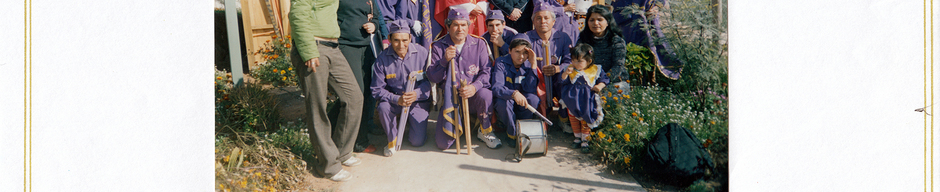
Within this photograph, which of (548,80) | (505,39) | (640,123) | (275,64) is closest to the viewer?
(275,64)

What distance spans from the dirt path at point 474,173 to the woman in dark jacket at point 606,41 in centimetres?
81

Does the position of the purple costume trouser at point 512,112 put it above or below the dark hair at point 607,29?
below

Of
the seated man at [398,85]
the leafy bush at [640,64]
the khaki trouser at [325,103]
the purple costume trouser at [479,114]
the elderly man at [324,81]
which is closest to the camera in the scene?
the elderly man at [324,81]

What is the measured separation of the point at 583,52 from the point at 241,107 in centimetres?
268

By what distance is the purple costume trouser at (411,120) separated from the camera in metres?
3.62

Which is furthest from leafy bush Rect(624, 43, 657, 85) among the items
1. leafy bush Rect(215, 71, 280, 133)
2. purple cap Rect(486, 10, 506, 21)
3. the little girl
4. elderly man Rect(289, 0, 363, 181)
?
leafy bush Rect(215, 71, 280, 133)

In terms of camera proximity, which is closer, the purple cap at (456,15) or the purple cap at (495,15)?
the purple cap at (456,15)

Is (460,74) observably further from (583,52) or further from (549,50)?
(583,52)

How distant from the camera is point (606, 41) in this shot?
4.01 meters

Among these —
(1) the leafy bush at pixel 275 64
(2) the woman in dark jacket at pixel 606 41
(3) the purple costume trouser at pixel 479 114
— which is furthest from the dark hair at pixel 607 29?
(1) the leafy bush at pixel 275 64

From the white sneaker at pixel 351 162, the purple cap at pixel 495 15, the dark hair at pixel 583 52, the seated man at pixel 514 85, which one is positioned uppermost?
the purple cap at pixel 495 15

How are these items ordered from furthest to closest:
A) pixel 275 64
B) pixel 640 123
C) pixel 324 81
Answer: pixel 640 123 → pixel 275 64 → pixel 324 81

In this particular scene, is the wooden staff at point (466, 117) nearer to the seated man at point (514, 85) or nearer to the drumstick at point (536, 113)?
the seated man at point (514, 85)

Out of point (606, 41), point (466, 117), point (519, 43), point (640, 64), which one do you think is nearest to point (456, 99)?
point (466, 117)
